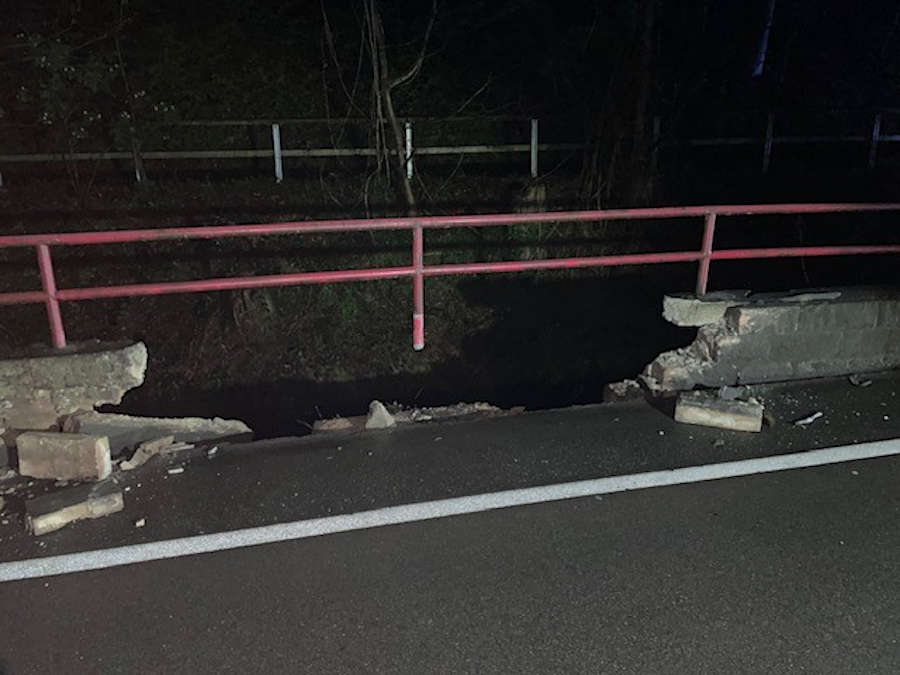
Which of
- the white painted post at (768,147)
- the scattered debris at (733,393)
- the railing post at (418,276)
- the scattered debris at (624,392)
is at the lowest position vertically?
the scattered debris at (624,392)

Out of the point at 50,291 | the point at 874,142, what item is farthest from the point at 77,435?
the point at 874,142

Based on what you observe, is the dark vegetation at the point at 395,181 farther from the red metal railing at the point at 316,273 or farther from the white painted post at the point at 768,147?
the red metal railing at the point at 316,273

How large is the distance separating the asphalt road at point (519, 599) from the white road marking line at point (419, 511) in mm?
83

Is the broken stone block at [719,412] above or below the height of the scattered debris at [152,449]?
above

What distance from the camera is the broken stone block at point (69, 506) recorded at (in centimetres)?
395

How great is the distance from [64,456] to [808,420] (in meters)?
4.92

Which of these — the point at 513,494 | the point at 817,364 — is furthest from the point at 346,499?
the point at 817,364

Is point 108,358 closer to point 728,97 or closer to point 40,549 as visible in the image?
point 40,549

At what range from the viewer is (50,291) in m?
4.74

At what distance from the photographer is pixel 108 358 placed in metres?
4.97

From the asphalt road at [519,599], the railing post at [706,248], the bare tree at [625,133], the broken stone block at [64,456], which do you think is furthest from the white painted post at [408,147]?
the asphalt road at [519,599]

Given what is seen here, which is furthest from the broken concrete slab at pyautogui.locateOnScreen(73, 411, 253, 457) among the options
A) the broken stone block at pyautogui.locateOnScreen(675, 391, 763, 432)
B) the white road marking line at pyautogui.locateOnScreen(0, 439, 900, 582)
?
the broken stone block at pyautogui.locateOnScreen(675, 391, 763, 432)

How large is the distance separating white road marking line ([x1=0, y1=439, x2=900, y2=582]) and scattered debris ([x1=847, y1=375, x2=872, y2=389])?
1123 mm

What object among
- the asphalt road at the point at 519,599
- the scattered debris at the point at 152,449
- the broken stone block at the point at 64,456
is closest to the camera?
the asphalt road at the point at 519,599
